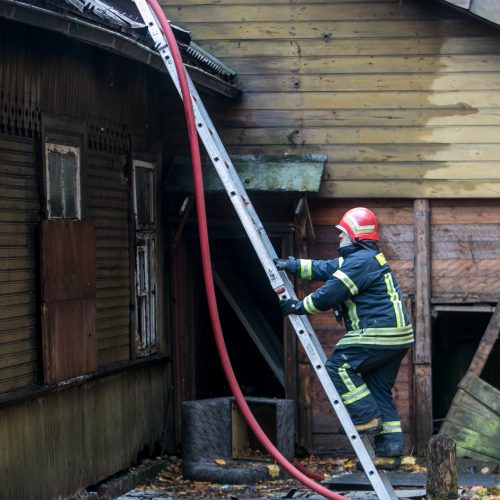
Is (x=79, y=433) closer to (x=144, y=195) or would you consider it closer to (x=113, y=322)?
(x=113, y=322)

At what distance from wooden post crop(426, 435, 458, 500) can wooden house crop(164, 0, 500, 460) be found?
2.77m

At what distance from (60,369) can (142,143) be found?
9.63 feet

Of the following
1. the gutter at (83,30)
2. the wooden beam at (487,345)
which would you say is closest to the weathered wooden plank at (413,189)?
the wooden beam at (487,345)

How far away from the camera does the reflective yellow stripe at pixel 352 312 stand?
8562 millimetres

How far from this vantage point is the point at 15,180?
7.96 m

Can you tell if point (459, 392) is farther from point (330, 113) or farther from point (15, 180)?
point (15, 180)

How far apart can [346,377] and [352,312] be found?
49cm

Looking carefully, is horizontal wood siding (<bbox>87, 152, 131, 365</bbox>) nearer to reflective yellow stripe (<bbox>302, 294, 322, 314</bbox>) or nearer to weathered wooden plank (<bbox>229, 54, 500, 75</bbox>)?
weathered wooden plank (<bbox>229, 54, 500, 75</bbox>)

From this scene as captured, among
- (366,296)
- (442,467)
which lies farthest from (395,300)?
(442,467)

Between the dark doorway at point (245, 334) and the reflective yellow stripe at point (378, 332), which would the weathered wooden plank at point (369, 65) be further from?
the reflective yellow stripe at point (378, 332)

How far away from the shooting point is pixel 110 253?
9.68 metres

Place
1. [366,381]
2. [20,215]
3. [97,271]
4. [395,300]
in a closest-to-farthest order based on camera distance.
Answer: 1. [20,215]
2. [395,300]
3. [366,381]
4. [97,271]

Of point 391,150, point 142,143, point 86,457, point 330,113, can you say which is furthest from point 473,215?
point 86,457

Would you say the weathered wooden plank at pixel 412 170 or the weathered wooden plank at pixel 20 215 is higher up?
the weathered wooden plank at pixel 412 170
